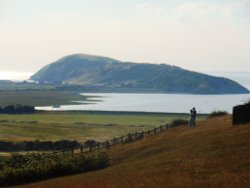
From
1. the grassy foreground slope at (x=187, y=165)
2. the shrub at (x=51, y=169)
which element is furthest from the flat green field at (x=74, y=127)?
the grassy foreground slope at (x=187, y=165)

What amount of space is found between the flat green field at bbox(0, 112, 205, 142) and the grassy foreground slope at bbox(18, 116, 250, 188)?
68.3m

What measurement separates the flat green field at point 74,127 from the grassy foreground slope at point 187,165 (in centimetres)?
6828

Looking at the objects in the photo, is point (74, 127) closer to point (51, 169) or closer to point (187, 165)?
point (51, 169)

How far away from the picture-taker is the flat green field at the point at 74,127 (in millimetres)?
124000

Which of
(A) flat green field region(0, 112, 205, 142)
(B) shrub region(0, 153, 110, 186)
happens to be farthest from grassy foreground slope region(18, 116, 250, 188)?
(A) flat green field region(0, 112, 205, 142)

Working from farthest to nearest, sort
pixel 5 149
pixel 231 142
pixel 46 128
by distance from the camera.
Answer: pixel 46 128 < pixel 5 149 < pixel 231 142

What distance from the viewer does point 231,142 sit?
127ft

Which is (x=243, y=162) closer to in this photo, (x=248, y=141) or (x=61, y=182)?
(x=248, y=141)

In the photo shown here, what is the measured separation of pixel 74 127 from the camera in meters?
146

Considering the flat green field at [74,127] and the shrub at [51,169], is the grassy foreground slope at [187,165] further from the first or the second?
the flat green field at [74,127]

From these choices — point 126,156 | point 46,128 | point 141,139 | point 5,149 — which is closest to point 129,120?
point 46,128

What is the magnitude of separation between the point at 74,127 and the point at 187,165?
113 meters

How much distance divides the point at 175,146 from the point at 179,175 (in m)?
15.3

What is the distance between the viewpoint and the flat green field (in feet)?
407
